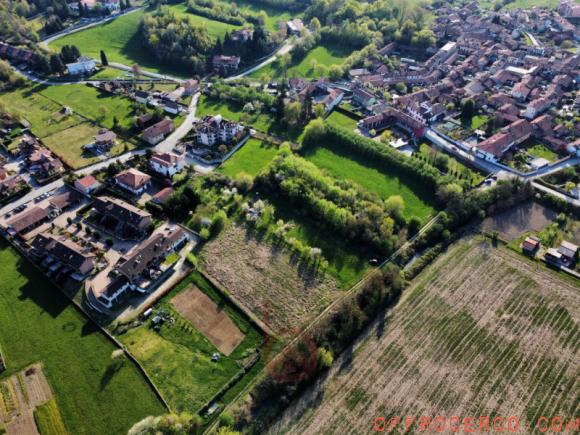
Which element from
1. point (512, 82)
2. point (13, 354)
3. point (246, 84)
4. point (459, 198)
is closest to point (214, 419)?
point (13, 354)

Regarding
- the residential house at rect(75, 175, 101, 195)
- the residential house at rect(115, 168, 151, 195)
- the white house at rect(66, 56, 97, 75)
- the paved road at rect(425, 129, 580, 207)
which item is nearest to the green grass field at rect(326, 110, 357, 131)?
the paved road at rect(425, 129, 580, 207)

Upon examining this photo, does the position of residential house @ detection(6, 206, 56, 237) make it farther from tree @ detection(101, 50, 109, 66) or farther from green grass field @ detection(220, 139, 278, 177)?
tree @ detection(101, 50, 109, 66)

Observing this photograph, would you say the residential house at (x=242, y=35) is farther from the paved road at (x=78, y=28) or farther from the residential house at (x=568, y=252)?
the residential house at (x=568, y=252)

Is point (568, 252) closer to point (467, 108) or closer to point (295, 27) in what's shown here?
point (467, 108)

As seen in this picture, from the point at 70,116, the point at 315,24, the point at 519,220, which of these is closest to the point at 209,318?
the point at 519,220

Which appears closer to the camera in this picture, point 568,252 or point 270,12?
point 568,252
